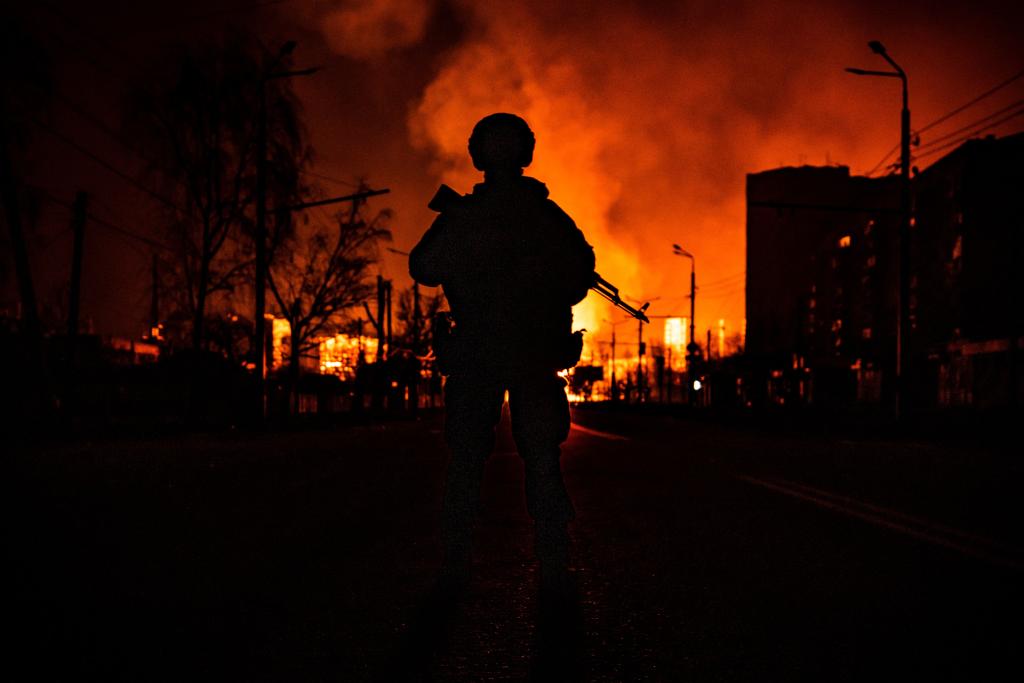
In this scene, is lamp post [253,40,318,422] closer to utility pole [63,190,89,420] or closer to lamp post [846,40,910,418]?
utility pole [63,190,89,420]

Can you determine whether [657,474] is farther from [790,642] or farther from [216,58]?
[216,58]

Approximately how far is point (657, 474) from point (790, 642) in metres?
8.69

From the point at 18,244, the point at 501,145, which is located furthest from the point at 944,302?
the point at 501,145

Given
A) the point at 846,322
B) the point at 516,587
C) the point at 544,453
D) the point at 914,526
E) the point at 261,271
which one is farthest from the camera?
the point at 846,322

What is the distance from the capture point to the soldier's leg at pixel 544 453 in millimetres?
4188

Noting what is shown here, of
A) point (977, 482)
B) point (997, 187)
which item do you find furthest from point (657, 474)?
point (997, 187)

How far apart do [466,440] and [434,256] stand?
76cm

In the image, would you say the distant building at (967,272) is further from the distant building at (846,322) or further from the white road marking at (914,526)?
the white road marking at (914,526)

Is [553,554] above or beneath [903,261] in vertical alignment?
beneath

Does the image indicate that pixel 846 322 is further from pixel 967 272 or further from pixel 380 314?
pixel 380 314

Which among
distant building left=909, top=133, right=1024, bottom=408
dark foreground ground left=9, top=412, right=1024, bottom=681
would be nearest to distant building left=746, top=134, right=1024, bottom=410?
distant building left=909, top=133, right=1024, bottom=408

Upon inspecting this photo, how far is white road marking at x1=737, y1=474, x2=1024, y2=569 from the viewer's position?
6.13 meters

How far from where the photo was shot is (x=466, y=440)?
426 centimetres

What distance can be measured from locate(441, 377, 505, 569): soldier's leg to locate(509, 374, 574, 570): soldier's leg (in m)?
0.11
